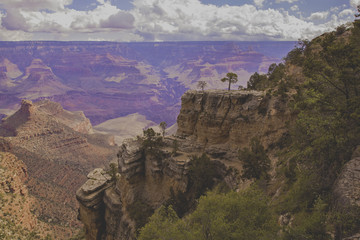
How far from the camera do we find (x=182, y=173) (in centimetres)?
4088

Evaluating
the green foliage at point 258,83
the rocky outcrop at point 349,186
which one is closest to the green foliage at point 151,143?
the green foliage at point 258,83

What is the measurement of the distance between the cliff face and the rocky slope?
26524 millimetres

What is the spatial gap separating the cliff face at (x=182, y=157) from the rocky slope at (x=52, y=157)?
26.5 metres

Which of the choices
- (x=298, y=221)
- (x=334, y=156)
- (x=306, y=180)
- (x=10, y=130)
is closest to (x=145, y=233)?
(x=298, y=221)

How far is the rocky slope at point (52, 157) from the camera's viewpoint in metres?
71.4

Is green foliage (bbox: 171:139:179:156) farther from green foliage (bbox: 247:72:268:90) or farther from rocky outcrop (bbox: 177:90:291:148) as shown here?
green foliage (bbox: 247:72:268:90)

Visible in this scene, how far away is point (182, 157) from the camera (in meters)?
43.2

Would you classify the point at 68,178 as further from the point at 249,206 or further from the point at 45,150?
the point at 249,206

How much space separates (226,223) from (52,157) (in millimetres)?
123721

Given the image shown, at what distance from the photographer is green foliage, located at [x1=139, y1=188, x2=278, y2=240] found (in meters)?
13.6

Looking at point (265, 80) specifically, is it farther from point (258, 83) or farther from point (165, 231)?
point (165, 231)

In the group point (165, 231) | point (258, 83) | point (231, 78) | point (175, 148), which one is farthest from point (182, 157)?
point (165, 231)

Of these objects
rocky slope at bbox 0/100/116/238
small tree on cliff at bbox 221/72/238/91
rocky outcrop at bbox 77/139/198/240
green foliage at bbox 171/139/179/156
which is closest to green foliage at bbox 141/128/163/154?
rocky outcrop at bbox 77/139/198/240

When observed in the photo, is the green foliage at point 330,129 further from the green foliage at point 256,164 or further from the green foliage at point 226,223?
the green foliage at point 256,164
